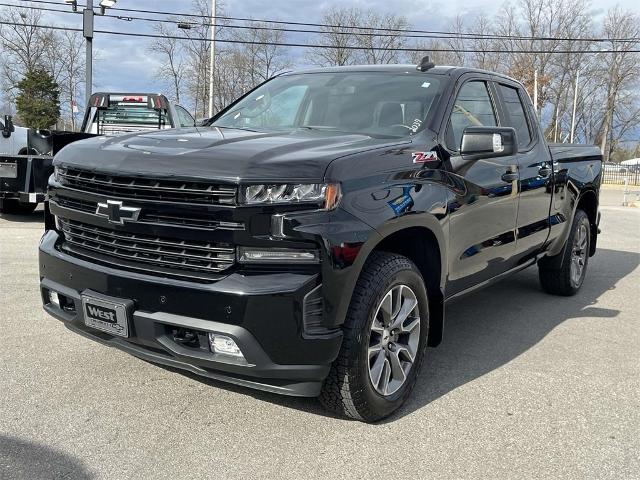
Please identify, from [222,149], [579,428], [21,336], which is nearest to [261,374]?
[222,149]

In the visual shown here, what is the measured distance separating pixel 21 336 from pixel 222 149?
7.80 ft

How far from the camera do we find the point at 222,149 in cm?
292

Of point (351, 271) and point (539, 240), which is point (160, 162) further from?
point (539, 240)

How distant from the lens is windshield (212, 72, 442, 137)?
12.7 feet

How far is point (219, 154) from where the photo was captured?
2.84 meters

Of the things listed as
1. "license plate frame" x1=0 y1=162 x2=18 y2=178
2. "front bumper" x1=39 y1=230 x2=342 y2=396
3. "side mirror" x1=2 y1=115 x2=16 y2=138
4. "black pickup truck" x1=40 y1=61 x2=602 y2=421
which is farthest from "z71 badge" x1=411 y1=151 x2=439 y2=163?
"side mirror" x1=2 y1=115 x2=16 y2=138

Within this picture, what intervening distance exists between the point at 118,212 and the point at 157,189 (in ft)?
0.85

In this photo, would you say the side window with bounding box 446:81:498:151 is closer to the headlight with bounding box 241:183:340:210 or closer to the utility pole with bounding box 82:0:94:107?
the headlight with bounding box 241:183:340:210

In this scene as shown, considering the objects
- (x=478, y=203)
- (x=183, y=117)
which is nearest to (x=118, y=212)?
(x=478, y=203)

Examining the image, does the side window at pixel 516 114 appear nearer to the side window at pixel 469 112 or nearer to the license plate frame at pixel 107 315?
Answer: the side window at pixel 469 112

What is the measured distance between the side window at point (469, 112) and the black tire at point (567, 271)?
1.94 metres

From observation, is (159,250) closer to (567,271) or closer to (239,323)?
(239,323)

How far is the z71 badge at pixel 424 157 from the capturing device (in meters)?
3.34

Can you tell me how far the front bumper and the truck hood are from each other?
453 mm
